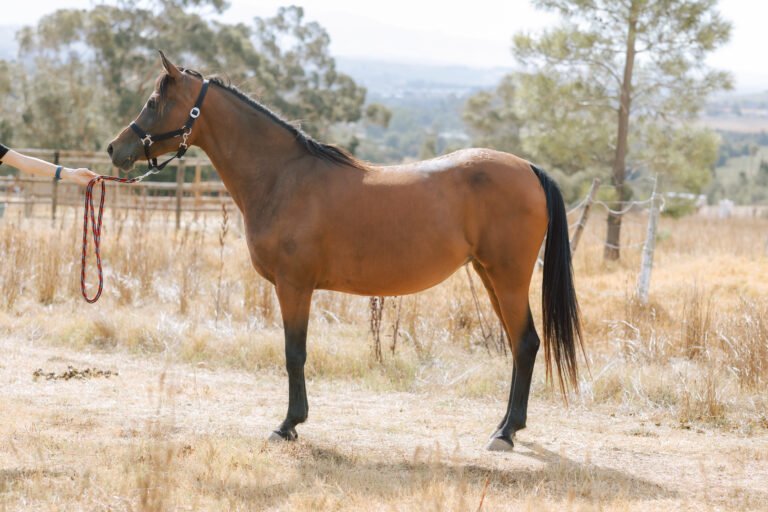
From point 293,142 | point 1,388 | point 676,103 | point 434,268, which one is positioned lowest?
point 1,388

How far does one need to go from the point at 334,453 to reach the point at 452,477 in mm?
761

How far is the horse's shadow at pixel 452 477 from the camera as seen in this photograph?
3.88m

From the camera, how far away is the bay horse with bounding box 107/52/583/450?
15.2 feet

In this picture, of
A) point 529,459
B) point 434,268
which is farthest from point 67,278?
point 529,459

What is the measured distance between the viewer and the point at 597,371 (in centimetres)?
624

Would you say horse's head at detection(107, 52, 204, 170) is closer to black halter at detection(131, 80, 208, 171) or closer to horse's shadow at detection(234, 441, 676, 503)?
black halter at detection(131, 80, 208, 171)

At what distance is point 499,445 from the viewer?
468cm

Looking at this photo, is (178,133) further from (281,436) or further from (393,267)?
(281,436)

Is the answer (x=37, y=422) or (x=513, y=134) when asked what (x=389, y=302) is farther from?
(x=513, y=134)

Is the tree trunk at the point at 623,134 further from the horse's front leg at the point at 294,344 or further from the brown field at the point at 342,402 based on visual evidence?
the horse's front leg at the point at 294,344

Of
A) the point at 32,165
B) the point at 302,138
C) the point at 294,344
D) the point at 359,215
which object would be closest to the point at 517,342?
the point at 359,215

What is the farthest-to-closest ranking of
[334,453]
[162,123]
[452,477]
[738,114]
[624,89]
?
[738,114], [624,89], [162,123], [334,453], [452,477]

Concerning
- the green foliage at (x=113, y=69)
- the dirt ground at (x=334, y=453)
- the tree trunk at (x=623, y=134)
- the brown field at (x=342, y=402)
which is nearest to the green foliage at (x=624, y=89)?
the tree trunk at (x=623, y=134)

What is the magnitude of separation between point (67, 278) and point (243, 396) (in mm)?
3754
